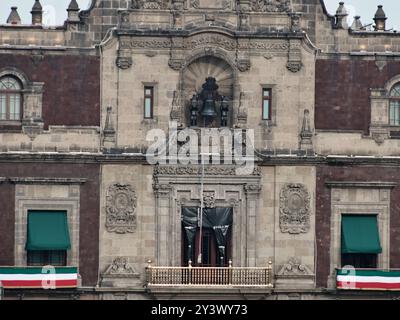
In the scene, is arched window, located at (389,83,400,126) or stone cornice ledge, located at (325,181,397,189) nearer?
stone cornice ledge, located at (325,181,397,189)

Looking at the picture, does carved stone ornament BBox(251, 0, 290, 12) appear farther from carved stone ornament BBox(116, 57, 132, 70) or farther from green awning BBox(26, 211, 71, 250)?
green awning BBox(26, 211, 71, 250)

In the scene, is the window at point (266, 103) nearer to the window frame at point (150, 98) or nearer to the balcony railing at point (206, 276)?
the window frame at point (150, 98)

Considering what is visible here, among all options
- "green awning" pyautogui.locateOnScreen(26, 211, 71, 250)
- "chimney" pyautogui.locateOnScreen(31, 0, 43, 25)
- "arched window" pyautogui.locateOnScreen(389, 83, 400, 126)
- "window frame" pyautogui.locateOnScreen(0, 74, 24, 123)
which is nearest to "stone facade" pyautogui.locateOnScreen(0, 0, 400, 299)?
"window frame" pyautogui.locateOnScreen(0, 74, 24, 123)

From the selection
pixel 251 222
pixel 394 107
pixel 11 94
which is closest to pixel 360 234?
pixel 251 222

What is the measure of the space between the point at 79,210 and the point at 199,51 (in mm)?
7466

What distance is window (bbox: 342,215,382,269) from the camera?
5375 centimetres

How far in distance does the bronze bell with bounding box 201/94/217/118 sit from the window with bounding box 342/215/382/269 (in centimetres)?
640

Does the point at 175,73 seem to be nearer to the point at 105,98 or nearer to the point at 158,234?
the point at 105,98

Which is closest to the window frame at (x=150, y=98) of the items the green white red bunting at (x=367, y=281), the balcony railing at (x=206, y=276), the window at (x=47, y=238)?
the window at (x=47, y=238)

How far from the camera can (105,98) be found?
5359 cm

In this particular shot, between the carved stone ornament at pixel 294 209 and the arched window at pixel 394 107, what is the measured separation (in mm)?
4332

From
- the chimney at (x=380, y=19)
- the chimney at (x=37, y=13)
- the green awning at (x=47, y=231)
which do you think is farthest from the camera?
the chimney at (x=380, y=19)

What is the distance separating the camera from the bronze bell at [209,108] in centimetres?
5353

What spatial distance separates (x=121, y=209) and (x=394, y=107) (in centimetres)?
1116
